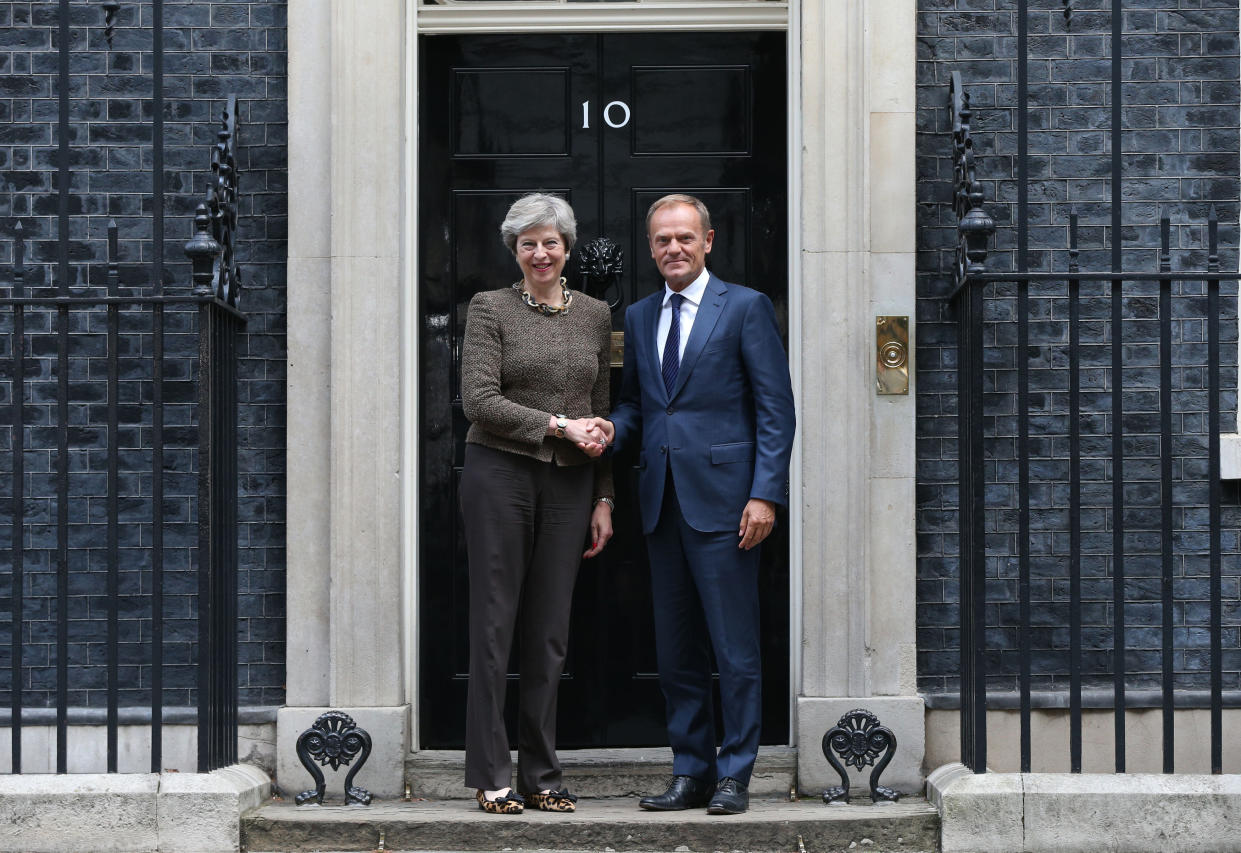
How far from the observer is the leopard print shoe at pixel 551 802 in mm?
5379

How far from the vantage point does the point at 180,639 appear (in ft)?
19.6

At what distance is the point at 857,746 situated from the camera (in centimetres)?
568

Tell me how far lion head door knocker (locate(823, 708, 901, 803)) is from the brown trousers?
101 cm

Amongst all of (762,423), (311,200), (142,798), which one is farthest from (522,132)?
(142,798)

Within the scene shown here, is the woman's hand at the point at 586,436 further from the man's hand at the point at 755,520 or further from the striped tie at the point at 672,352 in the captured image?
the man's hand at the point at 755,520

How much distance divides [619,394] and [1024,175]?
5.42 feet

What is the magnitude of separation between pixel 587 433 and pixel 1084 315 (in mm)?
2032

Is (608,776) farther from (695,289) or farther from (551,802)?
(695,289)

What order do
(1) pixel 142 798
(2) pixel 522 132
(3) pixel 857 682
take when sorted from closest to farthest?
1. (1) pixel 142 798
2. (3) pixel 857 682
3. (2) pixel 522 132

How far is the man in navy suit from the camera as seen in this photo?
209 inches

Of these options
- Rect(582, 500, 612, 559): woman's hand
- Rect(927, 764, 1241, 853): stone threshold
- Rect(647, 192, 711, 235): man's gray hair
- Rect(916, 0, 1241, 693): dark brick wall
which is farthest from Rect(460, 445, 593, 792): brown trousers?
Rect(927, 764, 1241, 853): stone threshold

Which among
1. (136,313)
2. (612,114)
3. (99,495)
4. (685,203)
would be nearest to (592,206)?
(612,114)

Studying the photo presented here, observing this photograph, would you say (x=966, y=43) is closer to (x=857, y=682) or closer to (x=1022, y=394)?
(x=1022, y=394)

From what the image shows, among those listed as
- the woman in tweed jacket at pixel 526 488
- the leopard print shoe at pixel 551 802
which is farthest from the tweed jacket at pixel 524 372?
the leopard print shoe at pixel 551 802
